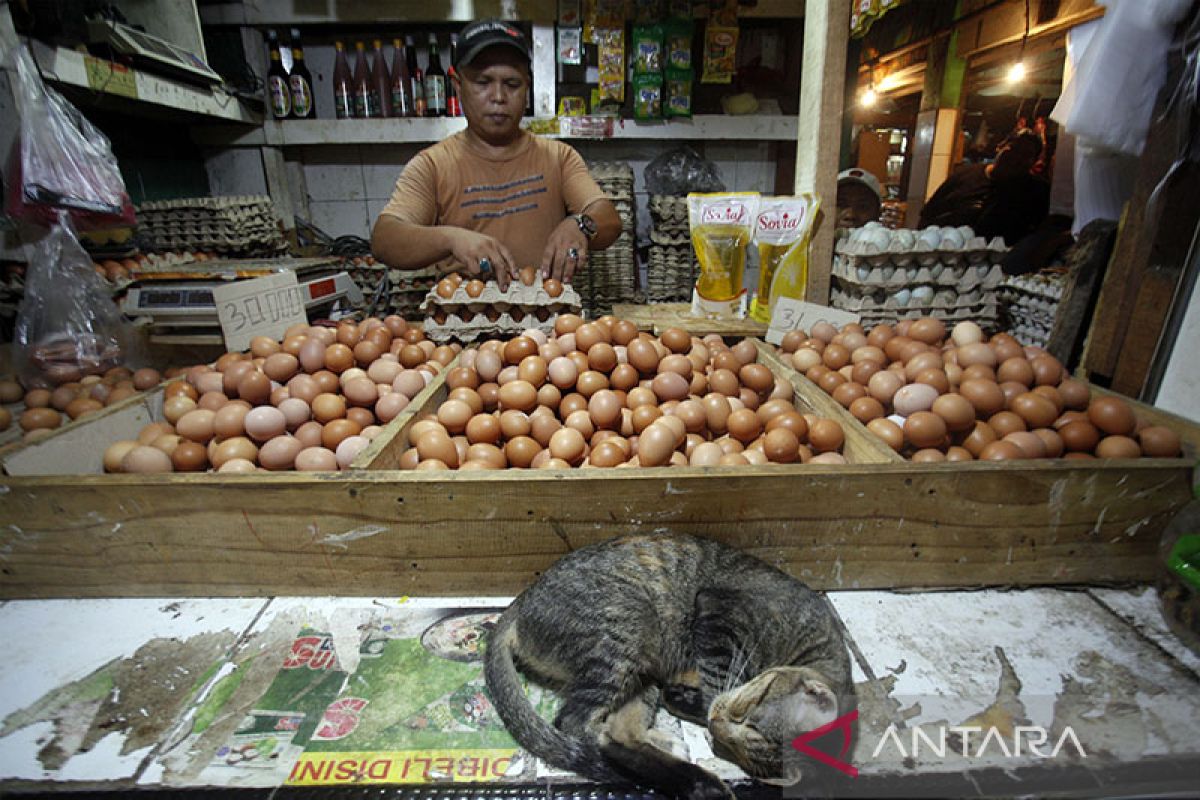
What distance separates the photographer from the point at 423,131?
580cm

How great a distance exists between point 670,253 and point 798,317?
11.0 ft

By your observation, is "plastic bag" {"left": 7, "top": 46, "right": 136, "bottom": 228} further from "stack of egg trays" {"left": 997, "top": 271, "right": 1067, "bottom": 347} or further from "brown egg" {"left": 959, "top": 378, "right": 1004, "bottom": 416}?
"stack of egg trays" {"left": 997, "top": 271, "right": 1067, "bottom": 347}

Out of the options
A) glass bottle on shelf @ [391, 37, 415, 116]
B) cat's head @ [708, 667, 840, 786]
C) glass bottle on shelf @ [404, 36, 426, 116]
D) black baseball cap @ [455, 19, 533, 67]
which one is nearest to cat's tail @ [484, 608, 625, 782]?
cat's head @ [708, 667, 840, 786]

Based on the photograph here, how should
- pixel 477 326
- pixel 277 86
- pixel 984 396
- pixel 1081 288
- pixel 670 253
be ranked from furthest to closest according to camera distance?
pixel 277 86, pixel 670 253, pixel 477 326, pixel 1081 288, pixel 984 396

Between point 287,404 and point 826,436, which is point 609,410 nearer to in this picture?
point 826,436

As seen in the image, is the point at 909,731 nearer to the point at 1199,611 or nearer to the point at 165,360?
the point at 1199,611

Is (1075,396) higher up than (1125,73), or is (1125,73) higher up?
(1125,73)

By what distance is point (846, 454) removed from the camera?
5.91ft

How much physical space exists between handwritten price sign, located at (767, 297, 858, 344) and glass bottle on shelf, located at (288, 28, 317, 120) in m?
6.01

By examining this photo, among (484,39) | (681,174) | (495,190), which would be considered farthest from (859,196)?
(484,39)

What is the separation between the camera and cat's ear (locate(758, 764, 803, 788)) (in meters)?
1.03

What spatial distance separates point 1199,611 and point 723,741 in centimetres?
125

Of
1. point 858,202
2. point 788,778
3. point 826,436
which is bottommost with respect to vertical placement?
point 788,778

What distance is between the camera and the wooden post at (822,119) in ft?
8.80
